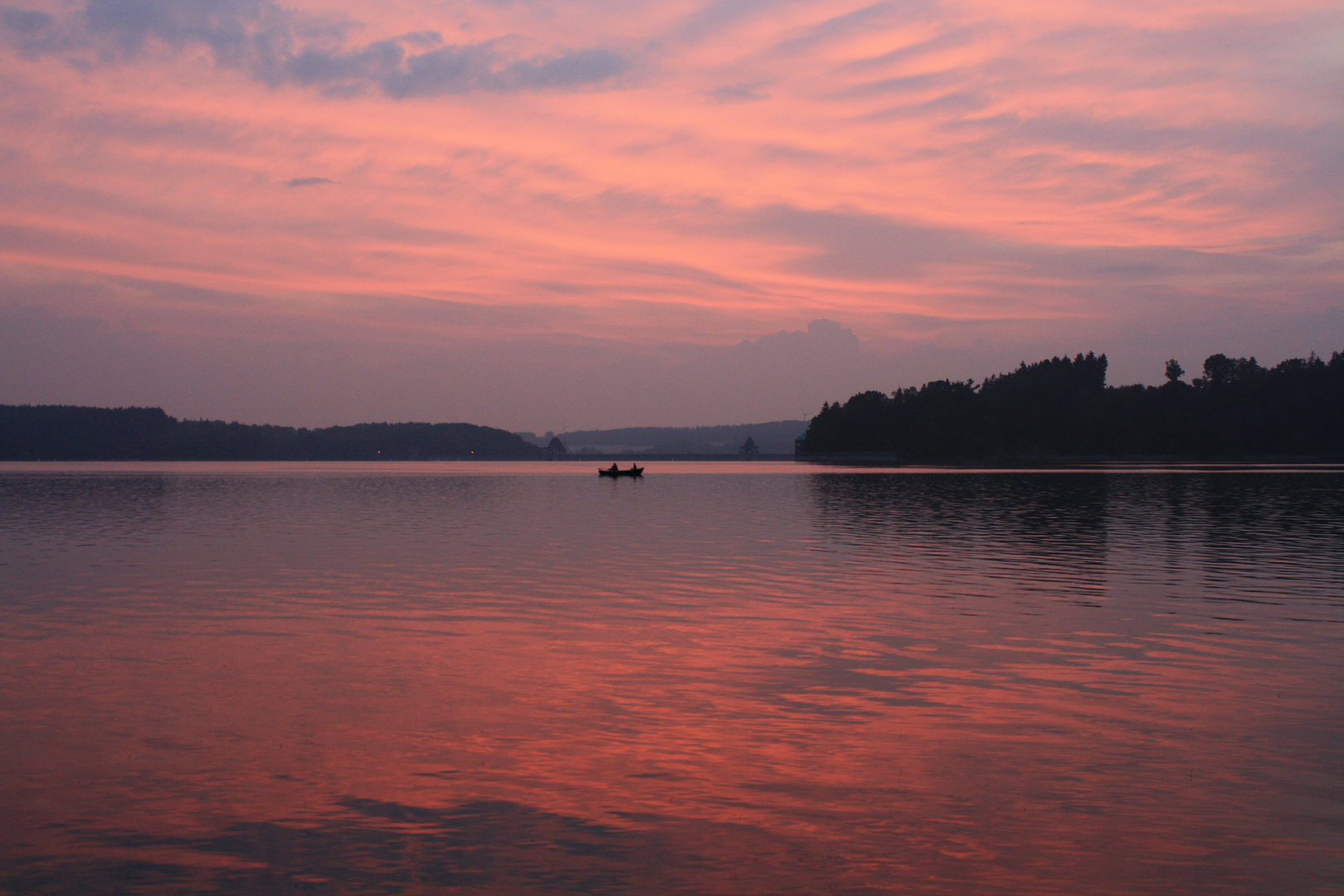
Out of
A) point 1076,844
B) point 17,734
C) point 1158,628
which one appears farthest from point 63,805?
point 1158,628

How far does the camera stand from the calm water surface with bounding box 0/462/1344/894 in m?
11.8

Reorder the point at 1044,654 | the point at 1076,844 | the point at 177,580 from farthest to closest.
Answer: the point at 177,580, the point at 1044,654, the point at 1076,844

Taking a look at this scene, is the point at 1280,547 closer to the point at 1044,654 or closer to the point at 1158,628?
the point at 1158,628

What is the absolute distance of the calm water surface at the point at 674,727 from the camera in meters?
11.8

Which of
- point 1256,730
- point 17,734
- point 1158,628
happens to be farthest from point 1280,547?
point 17,734

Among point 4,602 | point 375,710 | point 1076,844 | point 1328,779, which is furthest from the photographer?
point 4,602

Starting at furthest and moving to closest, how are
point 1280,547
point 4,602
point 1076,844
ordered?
point 1280,547, point 4,602, point 1076,844

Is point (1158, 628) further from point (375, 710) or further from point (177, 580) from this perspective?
point (177, 580)

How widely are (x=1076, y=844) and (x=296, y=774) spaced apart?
9.89 m

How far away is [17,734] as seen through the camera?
16906mm

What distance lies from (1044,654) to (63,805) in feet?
60.3

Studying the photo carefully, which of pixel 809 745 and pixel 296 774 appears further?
pixel 809 745

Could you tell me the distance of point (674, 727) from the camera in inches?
695

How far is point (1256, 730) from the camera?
17.2 meters
